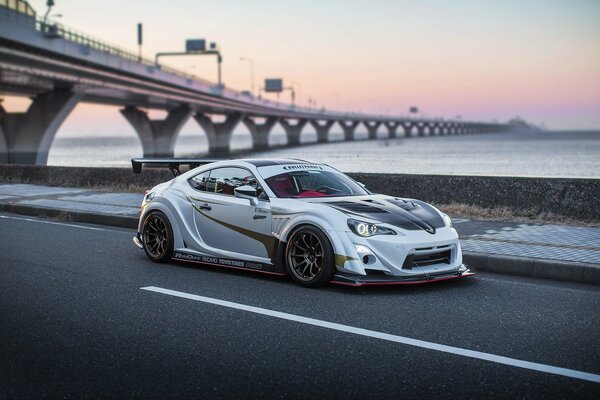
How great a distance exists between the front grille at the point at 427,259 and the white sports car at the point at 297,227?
0.01 m

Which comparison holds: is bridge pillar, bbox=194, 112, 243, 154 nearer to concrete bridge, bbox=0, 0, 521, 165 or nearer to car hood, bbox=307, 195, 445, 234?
concrete bridge, bbox=0, 0, 521, 165

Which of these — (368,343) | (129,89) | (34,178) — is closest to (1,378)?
(368,343)

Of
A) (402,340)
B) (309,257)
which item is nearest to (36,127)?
(309,257)

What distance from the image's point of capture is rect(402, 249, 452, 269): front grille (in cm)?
706

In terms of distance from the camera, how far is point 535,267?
8250mm

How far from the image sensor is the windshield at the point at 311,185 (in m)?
8.03

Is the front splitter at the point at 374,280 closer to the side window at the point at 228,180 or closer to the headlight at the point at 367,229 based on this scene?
the headlight at the point at 367,229

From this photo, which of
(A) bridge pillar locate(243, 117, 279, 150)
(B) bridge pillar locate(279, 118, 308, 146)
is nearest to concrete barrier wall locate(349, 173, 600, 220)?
(A) bridge pillar locate(243, 117, 279, 150)

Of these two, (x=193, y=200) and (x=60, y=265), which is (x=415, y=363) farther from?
(x=60, y=265)

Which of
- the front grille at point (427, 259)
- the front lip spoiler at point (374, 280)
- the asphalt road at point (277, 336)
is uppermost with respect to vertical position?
the front grille at point (427, 259)

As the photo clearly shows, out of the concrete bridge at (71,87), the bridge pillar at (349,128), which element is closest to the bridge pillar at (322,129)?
the bridge pillar at (349,128)

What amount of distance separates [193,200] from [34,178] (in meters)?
15.3

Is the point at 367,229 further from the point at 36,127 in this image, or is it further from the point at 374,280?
the point at 36,127

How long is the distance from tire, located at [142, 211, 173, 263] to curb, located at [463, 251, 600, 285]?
11.6 ft
